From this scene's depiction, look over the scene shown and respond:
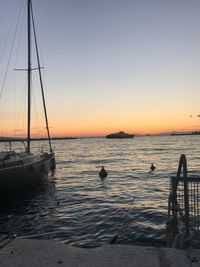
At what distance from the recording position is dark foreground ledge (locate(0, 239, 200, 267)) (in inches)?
189

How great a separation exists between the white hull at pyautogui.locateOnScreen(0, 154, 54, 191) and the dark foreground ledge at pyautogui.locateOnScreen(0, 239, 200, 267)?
13.4 m

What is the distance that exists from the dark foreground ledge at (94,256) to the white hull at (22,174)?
13.4 m

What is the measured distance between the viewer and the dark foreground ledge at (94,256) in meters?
4.81

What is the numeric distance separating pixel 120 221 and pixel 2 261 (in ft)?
27.3

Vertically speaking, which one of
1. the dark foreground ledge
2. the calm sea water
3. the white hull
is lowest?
the calm sea water

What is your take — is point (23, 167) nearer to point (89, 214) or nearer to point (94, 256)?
point (89, 214)

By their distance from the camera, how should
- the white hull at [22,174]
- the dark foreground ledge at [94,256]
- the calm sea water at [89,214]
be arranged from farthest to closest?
the white hull at [22,174] < the calm sea water at [89,214] < the dark foreground ledge at [94,256]

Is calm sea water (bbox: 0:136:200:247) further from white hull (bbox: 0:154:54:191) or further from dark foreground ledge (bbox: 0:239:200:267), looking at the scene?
dark foreground ledge (bbox: 0:239:200:267)

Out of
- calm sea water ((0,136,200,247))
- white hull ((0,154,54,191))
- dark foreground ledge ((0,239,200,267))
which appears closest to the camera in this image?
dark foreground ledge ((0,239,200,267))

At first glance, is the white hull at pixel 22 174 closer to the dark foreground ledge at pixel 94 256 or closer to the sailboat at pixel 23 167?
the sailboat at pixel 23 167

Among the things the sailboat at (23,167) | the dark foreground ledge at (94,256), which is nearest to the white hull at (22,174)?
the sailboat at (23,167)

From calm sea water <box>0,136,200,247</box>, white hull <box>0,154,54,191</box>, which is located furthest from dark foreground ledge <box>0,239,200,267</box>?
white hull <box>0,154,54,191</box>

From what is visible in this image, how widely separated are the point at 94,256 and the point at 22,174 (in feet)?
52.9

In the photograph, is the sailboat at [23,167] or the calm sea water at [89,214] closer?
the calm sea water at [89,214]
